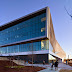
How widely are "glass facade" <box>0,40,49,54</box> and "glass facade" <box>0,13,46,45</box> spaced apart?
3.29 m

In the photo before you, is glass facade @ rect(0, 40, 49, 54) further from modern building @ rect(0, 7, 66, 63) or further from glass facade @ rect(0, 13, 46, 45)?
glass facade @ rect(0, 13, 46, 45)

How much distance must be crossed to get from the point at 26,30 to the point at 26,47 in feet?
25.7

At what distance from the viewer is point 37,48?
38.0 m

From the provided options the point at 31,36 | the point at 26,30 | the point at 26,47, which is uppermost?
the point at 26,30

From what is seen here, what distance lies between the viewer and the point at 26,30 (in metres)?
41.6

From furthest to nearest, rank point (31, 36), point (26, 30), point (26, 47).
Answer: point (26, 47) < point (26, 30) < point (31, 36)

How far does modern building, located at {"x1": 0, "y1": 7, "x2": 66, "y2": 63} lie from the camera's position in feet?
117

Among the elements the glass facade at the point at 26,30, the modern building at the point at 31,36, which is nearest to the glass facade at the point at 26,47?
the modern building at the point at 31,36

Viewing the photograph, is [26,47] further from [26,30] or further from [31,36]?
[26,30]

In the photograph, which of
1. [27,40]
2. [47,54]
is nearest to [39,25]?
[27,40]

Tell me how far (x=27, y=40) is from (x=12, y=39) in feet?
39.7

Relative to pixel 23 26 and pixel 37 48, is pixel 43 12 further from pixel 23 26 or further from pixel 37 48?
pixel 37 48

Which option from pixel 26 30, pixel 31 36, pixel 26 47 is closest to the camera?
pixel 31 36

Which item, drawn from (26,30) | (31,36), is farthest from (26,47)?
(26,30)
